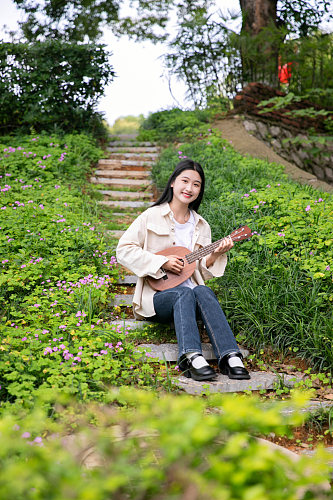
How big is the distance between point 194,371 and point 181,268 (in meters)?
0.81

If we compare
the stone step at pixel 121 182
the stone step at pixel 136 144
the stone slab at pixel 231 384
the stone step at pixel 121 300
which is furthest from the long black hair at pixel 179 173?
the stone step at pixel 136 144

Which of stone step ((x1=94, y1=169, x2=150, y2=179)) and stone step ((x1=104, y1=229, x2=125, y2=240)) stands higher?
stone step ((x1=94, y1=169, x2=150, y2=179))

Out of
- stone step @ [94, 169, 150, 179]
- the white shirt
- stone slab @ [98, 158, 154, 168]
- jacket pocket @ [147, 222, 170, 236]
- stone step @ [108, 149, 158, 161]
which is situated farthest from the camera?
stone step @ [108, 149, 158, 161]

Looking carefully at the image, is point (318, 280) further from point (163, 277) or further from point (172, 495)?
point (172, 495)

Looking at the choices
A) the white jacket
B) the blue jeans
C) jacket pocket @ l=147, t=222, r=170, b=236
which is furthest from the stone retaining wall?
Result: the blue jeans

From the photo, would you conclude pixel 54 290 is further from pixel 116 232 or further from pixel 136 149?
pixel 136 149

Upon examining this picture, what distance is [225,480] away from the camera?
0.92m

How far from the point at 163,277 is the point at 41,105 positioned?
5.43 m

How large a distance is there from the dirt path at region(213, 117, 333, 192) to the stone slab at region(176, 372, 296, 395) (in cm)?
416

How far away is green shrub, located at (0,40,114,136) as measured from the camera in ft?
24.3

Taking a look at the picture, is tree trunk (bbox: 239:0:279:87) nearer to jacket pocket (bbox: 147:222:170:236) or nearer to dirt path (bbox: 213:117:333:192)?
dirt path (bbox: 213:117:333:192)

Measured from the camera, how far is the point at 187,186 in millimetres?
3578

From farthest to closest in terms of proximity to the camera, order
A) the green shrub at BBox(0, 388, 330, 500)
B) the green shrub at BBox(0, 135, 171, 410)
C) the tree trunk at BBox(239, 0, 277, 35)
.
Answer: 1. the tree trunk at BBox(239, 0, 277, 35)
2. the green shrub at BBox(0, 135, 171, 410)
3. the green shrub at BBox(0, 388, 330, 500)

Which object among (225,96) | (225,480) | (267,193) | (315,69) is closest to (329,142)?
(315,69)
